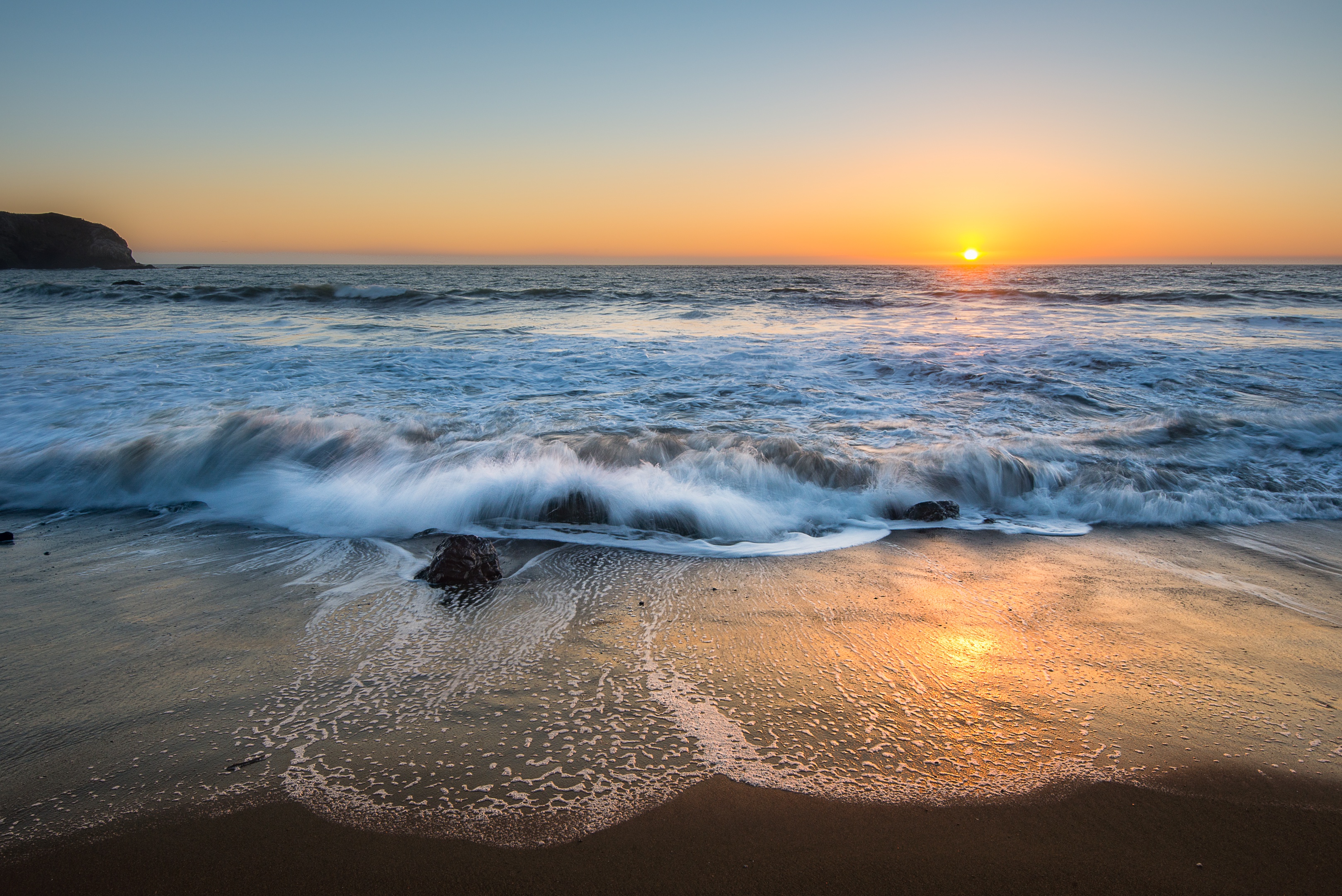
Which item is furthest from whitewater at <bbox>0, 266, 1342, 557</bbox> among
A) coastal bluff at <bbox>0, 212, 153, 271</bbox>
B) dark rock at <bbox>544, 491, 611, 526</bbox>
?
coastal bluff at <bbox>0, 212, 153, 271</bbox>

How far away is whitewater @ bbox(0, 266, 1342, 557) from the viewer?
454 centimetres

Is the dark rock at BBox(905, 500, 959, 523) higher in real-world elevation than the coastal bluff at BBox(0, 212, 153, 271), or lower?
lower

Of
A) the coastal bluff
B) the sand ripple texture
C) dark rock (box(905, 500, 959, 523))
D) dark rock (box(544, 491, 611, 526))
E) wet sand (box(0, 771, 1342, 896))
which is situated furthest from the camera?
the coastal bluff

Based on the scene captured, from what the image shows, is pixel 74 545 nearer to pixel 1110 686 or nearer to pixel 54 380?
pixel 1110 686

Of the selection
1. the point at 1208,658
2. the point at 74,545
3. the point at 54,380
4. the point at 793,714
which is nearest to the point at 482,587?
the point at 793,714

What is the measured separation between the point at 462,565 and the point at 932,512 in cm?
309

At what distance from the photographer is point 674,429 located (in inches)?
249

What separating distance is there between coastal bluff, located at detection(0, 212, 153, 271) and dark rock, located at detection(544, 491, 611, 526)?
8940 cm

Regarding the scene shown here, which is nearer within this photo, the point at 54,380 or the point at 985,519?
the point at 985,519

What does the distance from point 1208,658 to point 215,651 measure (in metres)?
4.01

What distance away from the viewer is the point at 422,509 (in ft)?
14.7

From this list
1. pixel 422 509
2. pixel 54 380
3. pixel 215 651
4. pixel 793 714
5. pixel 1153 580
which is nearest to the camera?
pixel 793 714

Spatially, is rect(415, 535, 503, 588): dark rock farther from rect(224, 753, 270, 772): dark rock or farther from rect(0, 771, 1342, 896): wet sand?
rect(0, 771, 1342, 896): wet sand

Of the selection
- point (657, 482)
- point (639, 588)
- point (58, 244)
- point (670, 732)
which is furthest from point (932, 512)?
point (58, 244)
